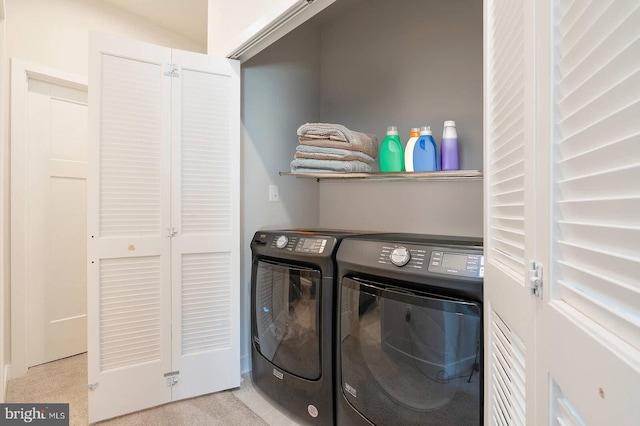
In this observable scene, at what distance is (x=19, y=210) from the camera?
2219mm

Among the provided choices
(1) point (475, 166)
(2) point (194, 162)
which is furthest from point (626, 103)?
(2) point (194, 162)

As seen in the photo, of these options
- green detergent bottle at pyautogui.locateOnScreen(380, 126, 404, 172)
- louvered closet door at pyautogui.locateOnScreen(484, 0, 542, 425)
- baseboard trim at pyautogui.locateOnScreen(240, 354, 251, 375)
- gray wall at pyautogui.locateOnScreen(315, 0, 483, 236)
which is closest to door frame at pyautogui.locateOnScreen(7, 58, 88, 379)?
baseboard trim at pyautogui.locateOnScreen(240, 354, 251, 375)

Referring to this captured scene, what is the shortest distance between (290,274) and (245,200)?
681 mm

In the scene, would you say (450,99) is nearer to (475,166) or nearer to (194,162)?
(475,166)

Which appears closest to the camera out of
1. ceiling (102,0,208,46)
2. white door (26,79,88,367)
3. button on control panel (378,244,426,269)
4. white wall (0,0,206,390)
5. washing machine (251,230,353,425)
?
button on control panel (378,244,426,269)

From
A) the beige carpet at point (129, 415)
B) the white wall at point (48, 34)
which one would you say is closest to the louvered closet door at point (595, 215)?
the beige carpet at point (129, 415)

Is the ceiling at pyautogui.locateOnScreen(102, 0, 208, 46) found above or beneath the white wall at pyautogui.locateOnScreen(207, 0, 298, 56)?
above

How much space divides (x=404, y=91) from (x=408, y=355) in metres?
1.51

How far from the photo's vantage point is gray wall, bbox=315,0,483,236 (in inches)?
71.0

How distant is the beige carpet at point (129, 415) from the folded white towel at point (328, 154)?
1401 millimetres

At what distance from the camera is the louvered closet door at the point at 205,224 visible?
6.15ft

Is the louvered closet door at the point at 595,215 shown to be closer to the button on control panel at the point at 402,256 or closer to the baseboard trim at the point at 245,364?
the button on control panel at the point at 402,256

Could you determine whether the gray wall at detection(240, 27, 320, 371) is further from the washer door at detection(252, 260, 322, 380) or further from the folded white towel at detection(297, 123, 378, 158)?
the folded white towel at detection(297, 123, 378, 158)

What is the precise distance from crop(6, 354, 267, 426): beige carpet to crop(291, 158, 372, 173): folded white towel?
133 cm
